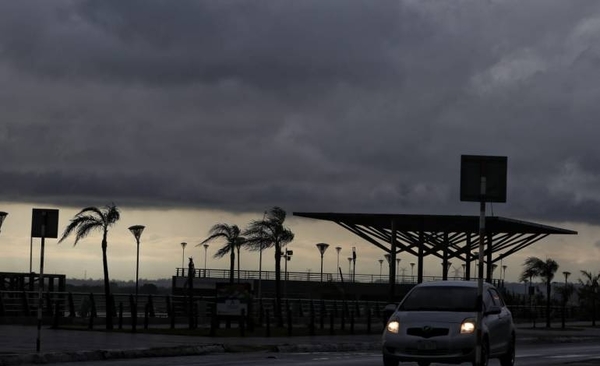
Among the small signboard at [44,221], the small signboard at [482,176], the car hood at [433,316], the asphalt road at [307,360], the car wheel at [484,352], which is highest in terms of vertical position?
the small signboard at [482,176]

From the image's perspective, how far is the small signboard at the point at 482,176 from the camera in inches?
806

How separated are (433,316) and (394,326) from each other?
735mm

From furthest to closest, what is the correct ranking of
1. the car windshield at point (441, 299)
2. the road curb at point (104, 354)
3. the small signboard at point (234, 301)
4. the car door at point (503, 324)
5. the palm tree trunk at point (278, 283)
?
the palm tree trunk at point (278, 283) < the small signboard at point (234, 301) < the road curb at point (104, 354) < the car door at point (503, 324) < the car windshield at point (441, 299)

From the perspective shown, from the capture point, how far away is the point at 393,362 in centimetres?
2247

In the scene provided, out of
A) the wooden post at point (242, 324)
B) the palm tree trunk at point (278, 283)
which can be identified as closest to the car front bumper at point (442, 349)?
the wooden post at point (242, 324)

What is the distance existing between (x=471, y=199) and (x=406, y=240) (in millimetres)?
41158

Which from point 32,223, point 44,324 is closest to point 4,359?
point 32,223

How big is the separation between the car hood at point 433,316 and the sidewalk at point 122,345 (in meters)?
7.26

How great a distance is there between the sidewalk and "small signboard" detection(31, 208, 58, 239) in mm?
2456

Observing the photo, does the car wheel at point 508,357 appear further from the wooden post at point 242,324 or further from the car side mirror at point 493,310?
the wooden post at point 242,324

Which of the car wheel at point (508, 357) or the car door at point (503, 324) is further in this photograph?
the car wheel at point (508, 357)

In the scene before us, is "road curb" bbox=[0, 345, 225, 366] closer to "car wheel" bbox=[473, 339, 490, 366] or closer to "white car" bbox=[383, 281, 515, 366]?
"white car" bbox=[383, 281, 515, 366]

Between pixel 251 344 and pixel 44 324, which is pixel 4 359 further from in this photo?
pixel 44 324

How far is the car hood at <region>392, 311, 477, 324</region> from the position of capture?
2191 cm
